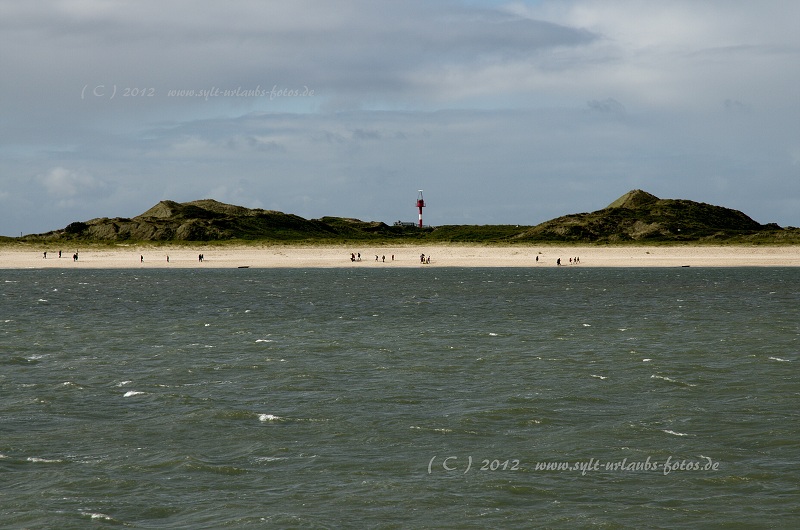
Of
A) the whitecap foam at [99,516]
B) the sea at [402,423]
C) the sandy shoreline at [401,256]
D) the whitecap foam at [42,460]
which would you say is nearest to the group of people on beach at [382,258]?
the sandy shoreline at [401,256]

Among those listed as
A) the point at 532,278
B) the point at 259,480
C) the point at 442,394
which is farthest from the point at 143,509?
the point at 532,278

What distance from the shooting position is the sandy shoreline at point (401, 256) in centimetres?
11250

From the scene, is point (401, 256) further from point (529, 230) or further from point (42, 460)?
point (42, 460)

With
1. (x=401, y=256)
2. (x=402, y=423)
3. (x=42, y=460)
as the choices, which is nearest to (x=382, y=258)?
(x=401, y=256)

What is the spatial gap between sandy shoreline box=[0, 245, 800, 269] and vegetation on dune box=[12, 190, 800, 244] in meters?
12.1

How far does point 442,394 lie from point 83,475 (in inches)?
428

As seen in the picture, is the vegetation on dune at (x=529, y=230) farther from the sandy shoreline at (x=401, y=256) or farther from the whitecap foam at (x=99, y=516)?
the whitecap foam at (x=99, y=516)

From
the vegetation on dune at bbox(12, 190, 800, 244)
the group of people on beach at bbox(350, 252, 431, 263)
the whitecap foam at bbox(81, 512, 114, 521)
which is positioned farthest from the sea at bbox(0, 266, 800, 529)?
the vegetation on dune at bbox(12, 190, 800, 244)

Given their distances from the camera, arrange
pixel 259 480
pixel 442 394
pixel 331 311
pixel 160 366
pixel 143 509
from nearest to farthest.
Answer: pixel 143 509, pixel 259 480, pixel 442 394, pixel 160 366, pixel 331 311

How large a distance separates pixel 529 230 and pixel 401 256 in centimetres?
5247

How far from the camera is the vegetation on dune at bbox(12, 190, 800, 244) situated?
151000mm

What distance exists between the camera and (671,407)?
22.1m

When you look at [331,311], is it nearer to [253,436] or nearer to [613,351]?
[613,351]

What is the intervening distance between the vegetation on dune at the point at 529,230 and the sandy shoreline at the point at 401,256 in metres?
12.1
